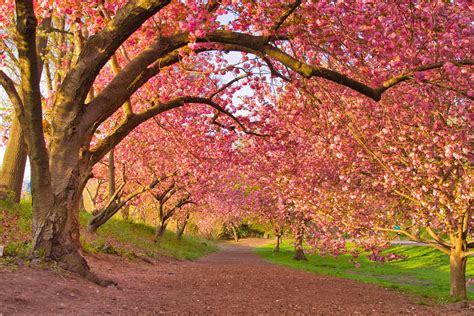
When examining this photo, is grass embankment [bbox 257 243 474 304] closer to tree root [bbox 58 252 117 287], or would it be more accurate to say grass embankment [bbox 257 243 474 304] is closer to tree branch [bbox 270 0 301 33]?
tree root [bbox 58 252 117 287]

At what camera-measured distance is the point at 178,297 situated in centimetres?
899

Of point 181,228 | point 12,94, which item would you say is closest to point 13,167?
point 12,94

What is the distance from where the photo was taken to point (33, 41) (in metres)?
7.47

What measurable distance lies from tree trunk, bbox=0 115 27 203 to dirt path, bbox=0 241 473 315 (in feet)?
15.7

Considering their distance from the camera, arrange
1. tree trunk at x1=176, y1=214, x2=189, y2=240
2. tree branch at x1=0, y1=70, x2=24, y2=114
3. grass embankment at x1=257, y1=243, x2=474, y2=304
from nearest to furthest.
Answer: tree branch at x1=0, y1=70, x2=24, y2=114, grass embankment at x1=257, y1=243, x2=474, y2=304, tree trunk at x1=176, y1=214, x2=189, y2=240

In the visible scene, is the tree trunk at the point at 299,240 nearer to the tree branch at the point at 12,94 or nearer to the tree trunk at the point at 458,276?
the tree trunk at the point at 458,276

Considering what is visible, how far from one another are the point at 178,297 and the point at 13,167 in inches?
402

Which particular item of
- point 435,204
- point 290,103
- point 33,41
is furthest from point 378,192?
point 33,41

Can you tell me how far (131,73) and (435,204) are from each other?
902 cm

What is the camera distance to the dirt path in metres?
6.31

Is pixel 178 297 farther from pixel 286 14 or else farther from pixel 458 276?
pixel 458 276

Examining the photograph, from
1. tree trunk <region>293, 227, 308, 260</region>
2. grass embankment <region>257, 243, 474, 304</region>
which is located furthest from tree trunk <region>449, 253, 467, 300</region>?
tree trunk <region>293, 227, 308, 260</region>

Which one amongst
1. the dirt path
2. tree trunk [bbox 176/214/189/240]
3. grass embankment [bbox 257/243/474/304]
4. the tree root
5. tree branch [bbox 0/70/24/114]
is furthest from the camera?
tree trunk [bbox 176/214/189/240]

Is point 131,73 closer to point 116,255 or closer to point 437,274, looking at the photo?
point 116,255
